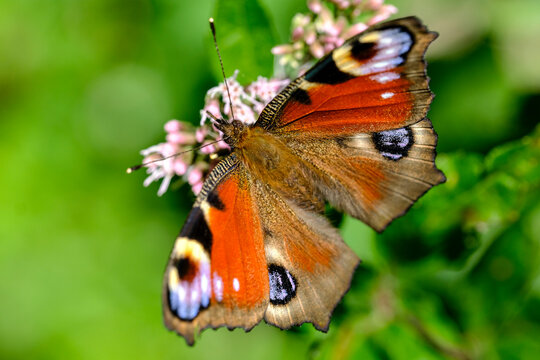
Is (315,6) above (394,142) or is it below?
above

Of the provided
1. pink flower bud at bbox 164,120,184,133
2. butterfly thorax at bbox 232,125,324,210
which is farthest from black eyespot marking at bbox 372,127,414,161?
pink flower bud at bbox 164,120,184,133

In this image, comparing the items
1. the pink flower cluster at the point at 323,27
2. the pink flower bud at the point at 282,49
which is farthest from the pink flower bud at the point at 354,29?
the pink flower bud at the point at 282,49

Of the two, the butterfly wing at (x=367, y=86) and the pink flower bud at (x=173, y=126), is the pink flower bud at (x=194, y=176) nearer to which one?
the pink flower bud at (x=173, y=126)

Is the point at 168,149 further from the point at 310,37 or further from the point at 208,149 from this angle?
the point at 310,37

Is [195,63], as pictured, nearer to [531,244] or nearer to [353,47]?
[353,47]

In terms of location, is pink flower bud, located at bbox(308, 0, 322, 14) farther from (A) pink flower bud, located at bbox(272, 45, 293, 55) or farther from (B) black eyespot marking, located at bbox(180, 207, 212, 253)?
(B) black eyespot marking, located at bbox(180, 207, 212, 253)

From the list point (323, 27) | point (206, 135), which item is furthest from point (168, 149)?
point (323, 27)
